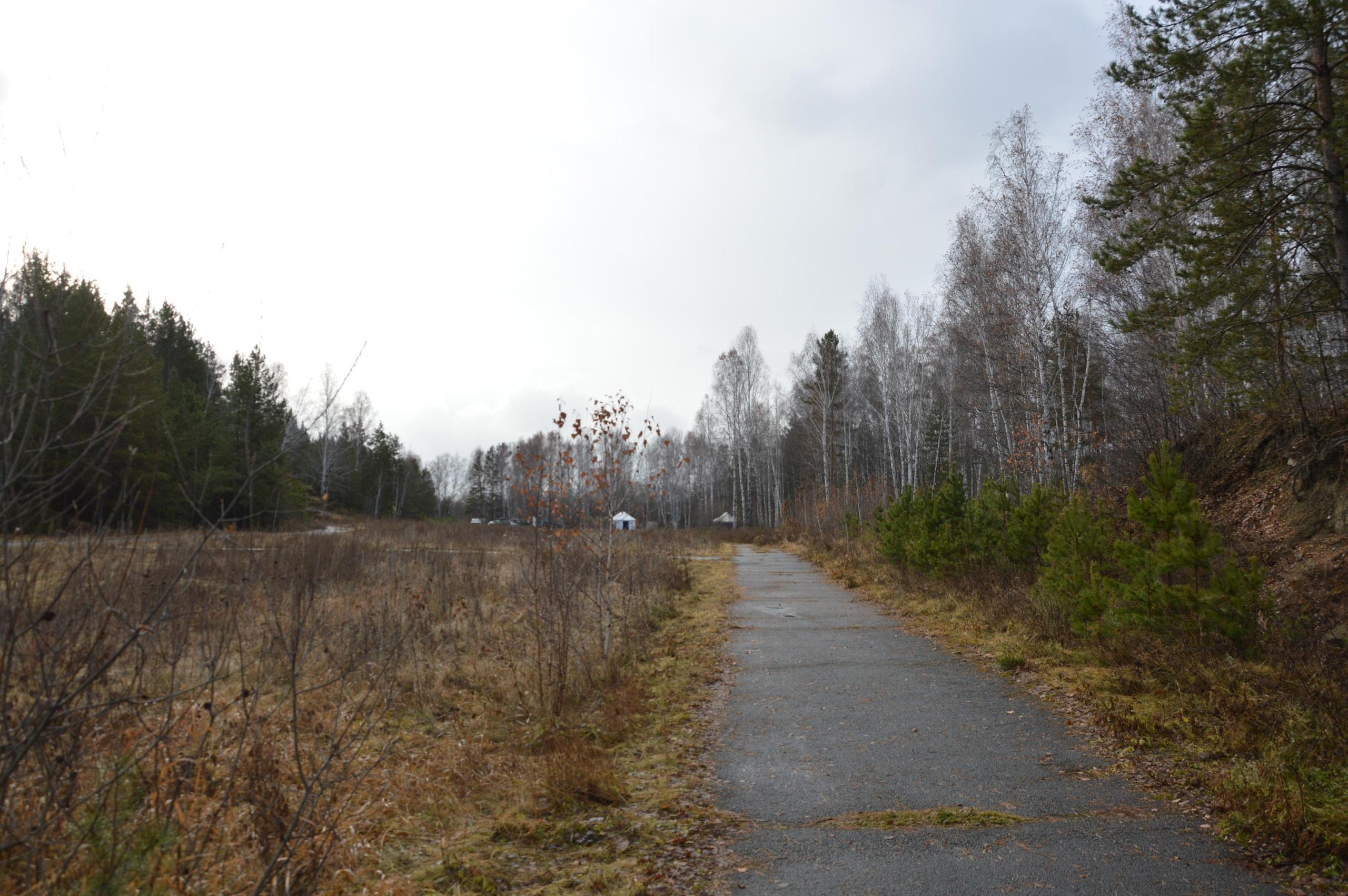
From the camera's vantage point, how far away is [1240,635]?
19.2 feet

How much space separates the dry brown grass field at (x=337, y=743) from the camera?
2969 millimetres

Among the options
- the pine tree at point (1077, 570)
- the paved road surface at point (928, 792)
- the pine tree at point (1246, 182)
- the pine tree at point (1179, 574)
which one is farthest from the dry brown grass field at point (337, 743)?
the pine tree at point (1246, 182)

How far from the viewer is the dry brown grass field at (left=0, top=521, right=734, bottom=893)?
2.97 meters

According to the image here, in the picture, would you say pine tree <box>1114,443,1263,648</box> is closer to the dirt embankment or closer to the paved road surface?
the dirt embankment

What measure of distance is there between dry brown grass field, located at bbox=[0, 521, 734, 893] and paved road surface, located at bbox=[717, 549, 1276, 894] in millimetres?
496

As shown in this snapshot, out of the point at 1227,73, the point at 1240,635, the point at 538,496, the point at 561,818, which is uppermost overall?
the point at 1227,73

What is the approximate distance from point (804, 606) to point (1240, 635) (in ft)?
25.1

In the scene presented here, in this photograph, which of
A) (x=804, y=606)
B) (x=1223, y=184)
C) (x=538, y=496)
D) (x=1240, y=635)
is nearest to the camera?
(x=1240, y=635)

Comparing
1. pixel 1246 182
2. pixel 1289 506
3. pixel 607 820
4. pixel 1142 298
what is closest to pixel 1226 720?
pixel 607 820

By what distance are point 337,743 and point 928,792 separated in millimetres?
3504

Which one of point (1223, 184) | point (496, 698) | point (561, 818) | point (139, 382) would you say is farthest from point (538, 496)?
point (1223, 184)

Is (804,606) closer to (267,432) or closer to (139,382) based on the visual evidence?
(267,432)

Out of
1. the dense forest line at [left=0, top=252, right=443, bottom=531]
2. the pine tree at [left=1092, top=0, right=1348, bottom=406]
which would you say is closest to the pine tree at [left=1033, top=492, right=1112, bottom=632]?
the pine tree at [left=1092, top=0, right=1348, bottom=406]

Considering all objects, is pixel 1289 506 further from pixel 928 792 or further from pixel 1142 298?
pixel 1142 298
